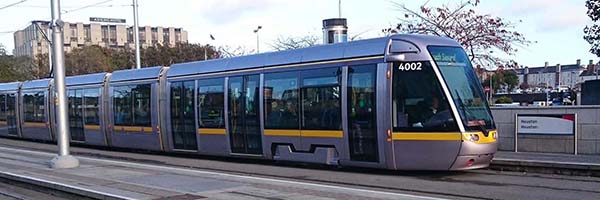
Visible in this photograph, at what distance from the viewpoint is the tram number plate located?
477 inches

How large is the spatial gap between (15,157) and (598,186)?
16904 millimetres

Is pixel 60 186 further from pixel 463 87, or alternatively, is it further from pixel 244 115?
pixel 463 87

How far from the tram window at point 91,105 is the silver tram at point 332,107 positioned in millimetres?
2757

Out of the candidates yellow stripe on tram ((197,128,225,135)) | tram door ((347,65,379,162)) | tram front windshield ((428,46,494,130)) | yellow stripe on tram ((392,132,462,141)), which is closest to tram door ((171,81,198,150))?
yellow stripe on tram ((197,128,225,135))

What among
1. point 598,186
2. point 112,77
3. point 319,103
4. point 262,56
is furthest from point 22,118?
point 598,186

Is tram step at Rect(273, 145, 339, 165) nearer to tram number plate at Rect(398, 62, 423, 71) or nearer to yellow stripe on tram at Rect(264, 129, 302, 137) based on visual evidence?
yellow stripe on tram at Rect(264, 129, 302, 137)

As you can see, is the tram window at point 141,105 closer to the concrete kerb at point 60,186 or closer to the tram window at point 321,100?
the concrete kerb at point 60,186

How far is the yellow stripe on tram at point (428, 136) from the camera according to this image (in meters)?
11.7

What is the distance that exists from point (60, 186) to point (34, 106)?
17318 millimetres

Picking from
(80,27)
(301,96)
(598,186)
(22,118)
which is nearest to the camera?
(598,186)

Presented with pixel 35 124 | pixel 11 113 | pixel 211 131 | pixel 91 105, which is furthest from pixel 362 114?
pixel 11 113

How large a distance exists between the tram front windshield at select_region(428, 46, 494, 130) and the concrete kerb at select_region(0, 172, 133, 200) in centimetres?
650

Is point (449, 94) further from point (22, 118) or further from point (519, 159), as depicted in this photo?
point (22, 118)

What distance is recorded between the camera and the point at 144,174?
13234mm
